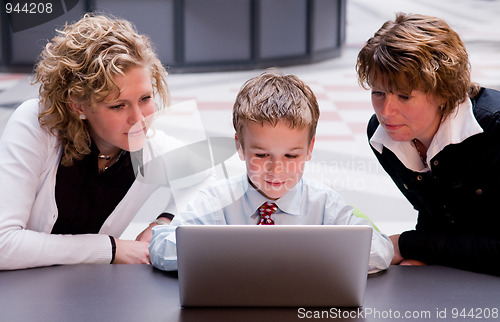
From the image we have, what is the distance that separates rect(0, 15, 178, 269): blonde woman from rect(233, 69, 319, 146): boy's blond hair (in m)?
0.31

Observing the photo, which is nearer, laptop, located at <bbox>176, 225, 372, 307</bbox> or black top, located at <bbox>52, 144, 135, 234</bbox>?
laptop, located at <bbox>176, 225, 372, 307</bbox>

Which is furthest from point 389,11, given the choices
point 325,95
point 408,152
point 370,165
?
point 408,152

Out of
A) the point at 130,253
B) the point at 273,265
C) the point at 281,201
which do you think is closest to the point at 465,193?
the point at 281,201

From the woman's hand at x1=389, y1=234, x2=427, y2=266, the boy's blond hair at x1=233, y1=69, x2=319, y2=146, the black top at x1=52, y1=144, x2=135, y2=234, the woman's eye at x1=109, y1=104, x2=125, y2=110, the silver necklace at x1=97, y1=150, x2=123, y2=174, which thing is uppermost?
the boy's blond hair at x1=233, y1=69, x2=319, y2=146

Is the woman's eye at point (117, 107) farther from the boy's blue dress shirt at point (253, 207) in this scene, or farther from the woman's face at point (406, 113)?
the woman's face at point (406, 113)

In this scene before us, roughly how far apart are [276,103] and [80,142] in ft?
1.84

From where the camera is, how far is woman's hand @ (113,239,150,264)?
165 cm

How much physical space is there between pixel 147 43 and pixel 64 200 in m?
0.49

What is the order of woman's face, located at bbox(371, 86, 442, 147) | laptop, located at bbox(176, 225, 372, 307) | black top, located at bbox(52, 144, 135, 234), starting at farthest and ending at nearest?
black top, located at bbox(52, 144, 135, 234)
woman's face, located at bbox(371, 86, 442, 147)
laptop, located at bbox(176, 225, 372, 307)

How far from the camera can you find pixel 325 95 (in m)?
6.29

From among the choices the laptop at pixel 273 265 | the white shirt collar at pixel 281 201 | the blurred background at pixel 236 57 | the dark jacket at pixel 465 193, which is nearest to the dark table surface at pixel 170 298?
the laptop at pixel 273 265

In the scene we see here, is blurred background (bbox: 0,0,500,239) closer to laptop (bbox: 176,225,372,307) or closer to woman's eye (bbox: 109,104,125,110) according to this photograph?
woman's eye (bbox: 109,104,125,110)

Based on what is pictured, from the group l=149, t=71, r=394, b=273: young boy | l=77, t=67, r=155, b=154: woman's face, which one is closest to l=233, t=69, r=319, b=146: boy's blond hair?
l=149, t=71, r=394, b=273: young boy

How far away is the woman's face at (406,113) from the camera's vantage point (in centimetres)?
160
